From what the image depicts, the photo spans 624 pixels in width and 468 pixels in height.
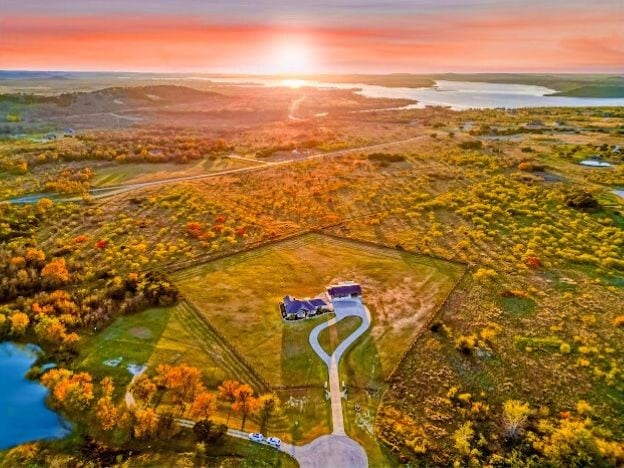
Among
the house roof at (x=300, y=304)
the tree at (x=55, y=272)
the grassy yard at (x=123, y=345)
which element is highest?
the tree at (x=55, y=272)

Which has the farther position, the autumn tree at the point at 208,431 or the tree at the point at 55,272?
the tree at the point at 55,272

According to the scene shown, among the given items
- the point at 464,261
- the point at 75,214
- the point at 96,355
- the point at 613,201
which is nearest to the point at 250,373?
the point at 96,355

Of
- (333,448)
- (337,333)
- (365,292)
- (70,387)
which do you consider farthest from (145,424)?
(365,292)

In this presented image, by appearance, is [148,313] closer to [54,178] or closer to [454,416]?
[454,416]

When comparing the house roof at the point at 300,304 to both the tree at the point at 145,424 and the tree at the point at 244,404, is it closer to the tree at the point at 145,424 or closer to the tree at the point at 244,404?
the tree at the point at 244,404

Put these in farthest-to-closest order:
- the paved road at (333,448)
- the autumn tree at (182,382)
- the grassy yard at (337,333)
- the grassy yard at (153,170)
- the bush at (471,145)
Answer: the bush at (471,145) → the grassy yard at (153,170) → the grassy yard at (337,333) → the autumn tree at (182,382) → the paved road at (333,448)

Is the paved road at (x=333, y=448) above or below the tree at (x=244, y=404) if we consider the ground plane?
below

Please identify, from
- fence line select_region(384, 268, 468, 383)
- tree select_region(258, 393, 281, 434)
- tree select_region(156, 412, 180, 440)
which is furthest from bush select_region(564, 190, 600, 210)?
tree select_region(156, 412, 180, 440)

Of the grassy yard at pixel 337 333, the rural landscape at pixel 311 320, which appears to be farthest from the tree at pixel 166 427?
the grassy yard at pixel 337 333
